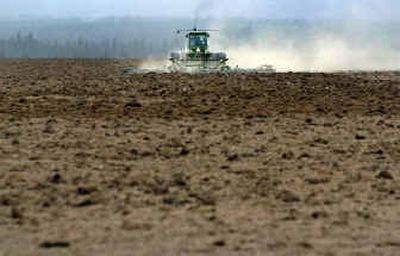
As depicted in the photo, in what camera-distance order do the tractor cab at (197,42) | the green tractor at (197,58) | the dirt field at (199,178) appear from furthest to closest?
1. the tractor cab at (197,42)
2. the green tractor at (197,58)
3. the dirt field at (199,178)

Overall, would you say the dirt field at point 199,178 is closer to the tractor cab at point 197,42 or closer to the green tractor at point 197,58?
the green tractor at point 197,58

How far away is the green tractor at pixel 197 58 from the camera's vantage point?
2170 inches

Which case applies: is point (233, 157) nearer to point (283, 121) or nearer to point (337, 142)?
point (337, 142)

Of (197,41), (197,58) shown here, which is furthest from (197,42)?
(197,58)

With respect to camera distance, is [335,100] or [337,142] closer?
[337,142]

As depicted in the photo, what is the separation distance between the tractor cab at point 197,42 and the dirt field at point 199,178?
82.8ft

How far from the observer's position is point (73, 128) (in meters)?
23.7

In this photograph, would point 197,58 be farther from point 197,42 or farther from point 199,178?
point 199,178

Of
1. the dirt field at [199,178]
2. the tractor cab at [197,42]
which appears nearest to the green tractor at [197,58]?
the tractor cab at [197,42]

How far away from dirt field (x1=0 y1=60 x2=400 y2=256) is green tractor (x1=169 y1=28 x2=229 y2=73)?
23267 millimetres

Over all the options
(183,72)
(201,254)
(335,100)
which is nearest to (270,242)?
(201,254)

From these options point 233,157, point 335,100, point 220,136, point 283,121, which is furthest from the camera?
point 335,100

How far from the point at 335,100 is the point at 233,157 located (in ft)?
48.7

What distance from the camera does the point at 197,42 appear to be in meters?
57.5
